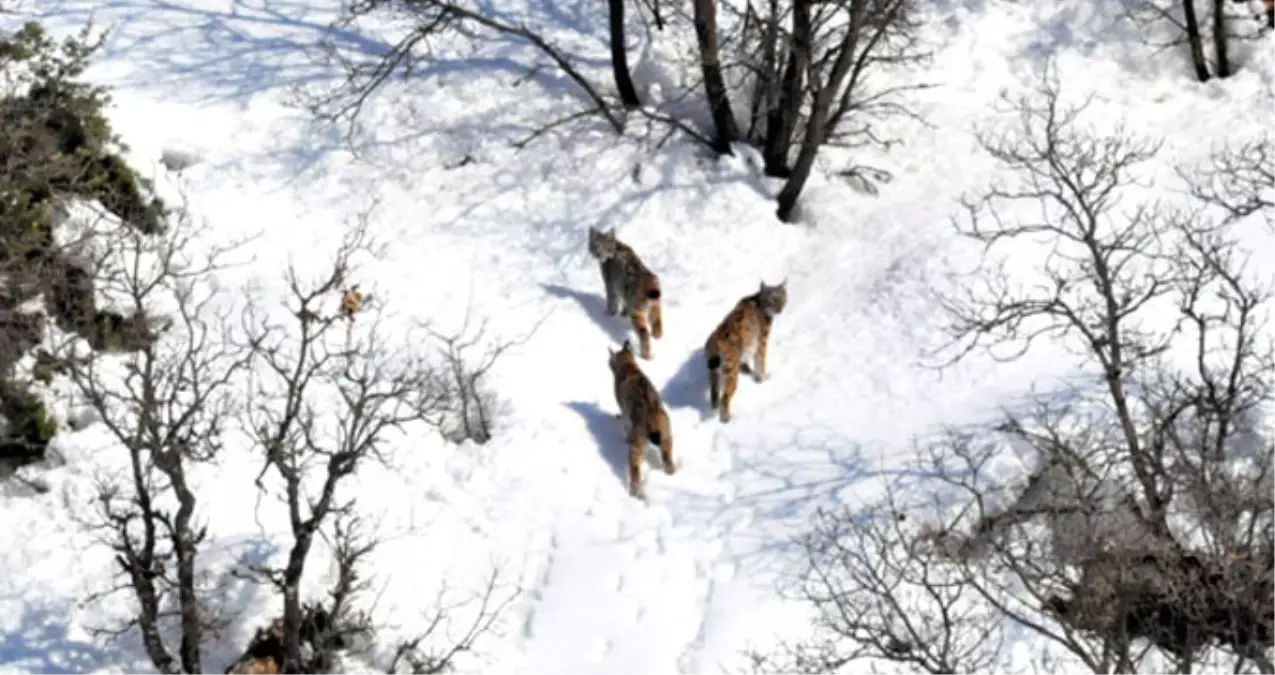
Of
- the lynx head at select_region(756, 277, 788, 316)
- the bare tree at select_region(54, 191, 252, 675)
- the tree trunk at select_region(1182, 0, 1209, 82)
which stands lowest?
the bare tree at select_region(54, 191, 252, 675)

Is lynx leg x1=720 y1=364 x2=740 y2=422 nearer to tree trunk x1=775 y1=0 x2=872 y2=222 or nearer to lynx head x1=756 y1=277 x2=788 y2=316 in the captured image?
lynx head x1=756 y1=277 x2=788 y2=316

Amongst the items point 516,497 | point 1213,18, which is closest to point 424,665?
point 516,497

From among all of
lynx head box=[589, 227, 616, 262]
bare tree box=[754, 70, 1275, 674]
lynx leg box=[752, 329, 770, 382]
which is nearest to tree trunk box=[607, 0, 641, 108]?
lynx head box=[589, 227, 616, 262]

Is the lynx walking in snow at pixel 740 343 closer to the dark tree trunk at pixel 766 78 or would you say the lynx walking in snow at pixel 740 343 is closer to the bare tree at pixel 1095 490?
the bare tree at pixel 1095 490

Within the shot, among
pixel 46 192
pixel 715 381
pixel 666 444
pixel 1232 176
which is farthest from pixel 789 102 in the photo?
pixel 46 192

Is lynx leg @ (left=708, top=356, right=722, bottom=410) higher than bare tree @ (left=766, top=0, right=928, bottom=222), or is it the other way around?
bare tree @ (left=766, top=0, right=928, bottom=222)

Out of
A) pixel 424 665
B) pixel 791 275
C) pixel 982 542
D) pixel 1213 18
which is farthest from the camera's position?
pixel 1213 18

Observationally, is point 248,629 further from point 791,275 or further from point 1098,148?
point 1098,148
